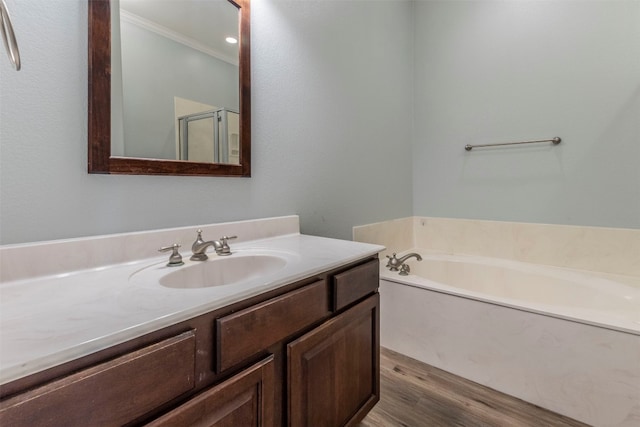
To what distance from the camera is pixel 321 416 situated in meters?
0.95

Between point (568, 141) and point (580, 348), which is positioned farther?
point (568, 141)

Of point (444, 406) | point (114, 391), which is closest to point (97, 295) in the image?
point (114, 391)

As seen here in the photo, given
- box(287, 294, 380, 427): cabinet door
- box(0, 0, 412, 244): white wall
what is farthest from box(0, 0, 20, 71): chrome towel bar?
box(287, 294, 380, 427): cabinet door

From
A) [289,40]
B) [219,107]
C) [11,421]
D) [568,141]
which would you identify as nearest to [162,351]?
[11,421]

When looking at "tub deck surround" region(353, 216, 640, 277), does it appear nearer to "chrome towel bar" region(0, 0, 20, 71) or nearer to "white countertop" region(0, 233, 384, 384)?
"white countertop" region(0, 233, 384, 384)

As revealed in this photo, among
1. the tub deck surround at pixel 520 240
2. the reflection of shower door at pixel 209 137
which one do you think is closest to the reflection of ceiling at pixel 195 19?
the reflection of shower door at pixel 209 137

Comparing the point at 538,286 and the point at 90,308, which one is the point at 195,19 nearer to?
the point at 90,308

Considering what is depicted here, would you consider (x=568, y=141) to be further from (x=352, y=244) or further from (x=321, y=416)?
(x=321, y=416)

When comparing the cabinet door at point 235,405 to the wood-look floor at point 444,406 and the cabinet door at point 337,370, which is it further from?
the wood-look floor at point 444,406

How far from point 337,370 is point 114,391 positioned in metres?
Answer: 0.69

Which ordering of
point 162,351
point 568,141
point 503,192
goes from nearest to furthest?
point 162,351 < point 568,141 < point 503,192

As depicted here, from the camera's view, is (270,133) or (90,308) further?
(270,133)

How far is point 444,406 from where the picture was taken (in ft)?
4.80

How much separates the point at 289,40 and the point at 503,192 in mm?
1853
